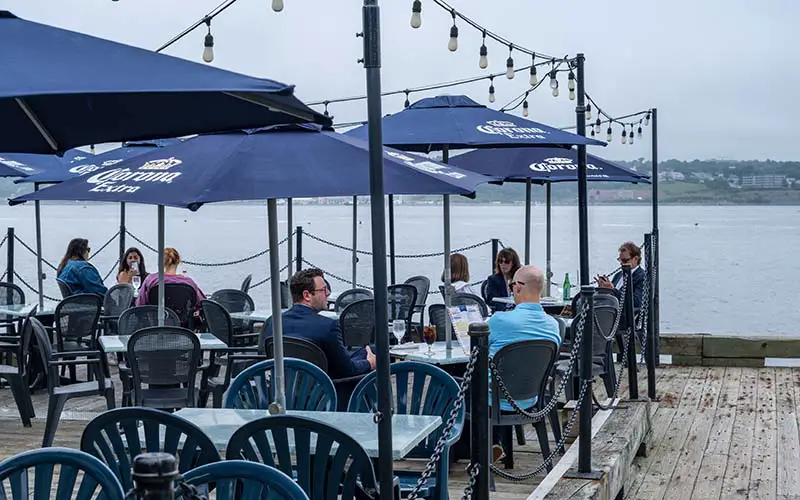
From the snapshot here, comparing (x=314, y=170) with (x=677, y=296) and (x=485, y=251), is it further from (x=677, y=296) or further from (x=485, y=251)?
(x=485, y=251)

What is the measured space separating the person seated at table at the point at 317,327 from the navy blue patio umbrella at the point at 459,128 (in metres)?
2.73

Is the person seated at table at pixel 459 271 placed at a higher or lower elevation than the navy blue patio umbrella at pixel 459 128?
lower

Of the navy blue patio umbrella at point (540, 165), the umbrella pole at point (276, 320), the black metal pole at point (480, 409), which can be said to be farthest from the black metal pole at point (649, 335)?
the black metal pole at point (480, 409)

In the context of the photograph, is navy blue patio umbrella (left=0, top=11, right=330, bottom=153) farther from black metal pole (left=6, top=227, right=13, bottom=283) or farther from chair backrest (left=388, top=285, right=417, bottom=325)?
black metal pole (left=6, top=227, right=13, bottom=283)

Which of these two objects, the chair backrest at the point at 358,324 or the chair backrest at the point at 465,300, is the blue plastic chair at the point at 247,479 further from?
the chair backrest at the point at 465,300

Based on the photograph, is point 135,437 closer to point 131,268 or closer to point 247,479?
point 247,479

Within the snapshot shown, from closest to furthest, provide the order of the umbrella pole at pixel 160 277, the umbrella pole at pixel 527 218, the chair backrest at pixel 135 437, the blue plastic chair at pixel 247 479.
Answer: the blue plastic chair at pixel 247 479
the chair backrest at pixel 135 437
the umbrella pole at pixel 160 277
the umbrella pole at pixel 527 218

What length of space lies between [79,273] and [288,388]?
5977mm

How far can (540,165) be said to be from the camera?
38.9 feet

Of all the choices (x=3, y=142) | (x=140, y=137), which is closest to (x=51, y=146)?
(x=3, y=142)

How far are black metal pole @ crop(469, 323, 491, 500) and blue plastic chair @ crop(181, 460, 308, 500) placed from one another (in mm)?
1184

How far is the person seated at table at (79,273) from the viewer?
36.1ft

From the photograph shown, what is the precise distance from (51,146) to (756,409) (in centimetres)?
693

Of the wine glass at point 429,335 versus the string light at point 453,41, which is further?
the string light at point 453,41
